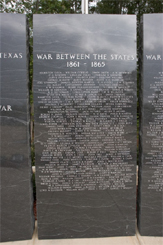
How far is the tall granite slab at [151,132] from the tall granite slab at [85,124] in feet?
0.53

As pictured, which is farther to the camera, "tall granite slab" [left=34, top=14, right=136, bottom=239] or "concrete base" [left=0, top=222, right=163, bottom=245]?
"concrete base" [left=0, top=222, right=163, bottom=245]

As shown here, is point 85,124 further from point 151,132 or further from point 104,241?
point 104,241

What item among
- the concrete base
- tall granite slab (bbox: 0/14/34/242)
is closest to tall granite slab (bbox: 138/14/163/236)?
the concrete base

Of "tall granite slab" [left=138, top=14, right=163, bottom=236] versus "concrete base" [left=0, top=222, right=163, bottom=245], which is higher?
"tall granite slab" [left=138, top=14, right=163, bottom=236]

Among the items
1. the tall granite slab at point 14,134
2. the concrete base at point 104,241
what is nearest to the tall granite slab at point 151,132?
the concrete base at point 104,241

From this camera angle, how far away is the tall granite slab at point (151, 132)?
10.1ft

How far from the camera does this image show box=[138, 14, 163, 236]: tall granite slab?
3.06 m

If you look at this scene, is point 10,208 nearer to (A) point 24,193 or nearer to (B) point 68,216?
(A) point 24,193

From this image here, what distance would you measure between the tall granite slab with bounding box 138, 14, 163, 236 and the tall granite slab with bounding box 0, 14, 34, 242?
1.78m

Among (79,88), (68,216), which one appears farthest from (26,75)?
(68,216)

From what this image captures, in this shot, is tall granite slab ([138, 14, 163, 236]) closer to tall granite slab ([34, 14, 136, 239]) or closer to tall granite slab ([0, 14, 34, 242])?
tall granite slab ([34, 14, 136, 239])

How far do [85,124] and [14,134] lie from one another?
1084 mm

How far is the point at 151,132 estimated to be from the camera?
126 inches

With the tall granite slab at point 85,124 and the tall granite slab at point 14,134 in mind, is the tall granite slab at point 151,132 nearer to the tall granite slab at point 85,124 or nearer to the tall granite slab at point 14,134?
the tall granite slab at point 85,124
